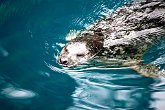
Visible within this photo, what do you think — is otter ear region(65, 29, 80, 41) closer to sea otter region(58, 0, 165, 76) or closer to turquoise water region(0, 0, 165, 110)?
turquoise water region(0, 0, 165, 110)

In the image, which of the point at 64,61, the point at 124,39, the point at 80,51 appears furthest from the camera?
the point at 124,39

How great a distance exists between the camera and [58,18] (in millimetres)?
6695

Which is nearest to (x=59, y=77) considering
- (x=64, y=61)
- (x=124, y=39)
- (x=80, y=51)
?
(x=64, y=61)

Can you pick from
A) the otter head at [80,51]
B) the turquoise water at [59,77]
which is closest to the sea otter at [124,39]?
the otter head at [80,51]

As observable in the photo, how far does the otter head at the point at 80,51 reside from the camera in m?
4.61

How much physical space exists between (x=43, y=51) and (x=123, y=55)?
153cm

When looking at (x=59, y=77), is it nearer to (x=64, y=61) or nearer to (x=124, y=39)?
(x=64, y=61)

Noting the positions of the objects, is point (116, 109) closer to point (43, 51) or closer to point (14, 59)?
point (43, 51)

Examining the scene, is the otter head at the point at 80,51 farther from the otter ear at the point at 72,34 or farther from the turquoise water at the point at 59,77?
A: the otter ear at the point at 72,34

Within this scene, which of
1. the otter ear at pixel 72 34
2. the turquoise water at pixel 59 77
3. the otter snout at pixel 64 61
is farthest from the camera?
the otter ear at pixel 72 34

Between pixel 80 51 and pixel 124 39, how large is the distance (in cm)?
81

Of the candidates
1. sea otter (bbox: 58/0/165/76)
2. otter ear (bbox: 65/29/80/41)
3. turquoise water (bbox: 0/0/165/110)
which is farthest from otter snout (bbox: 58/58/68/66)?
otter ear (bbox: 65/29/80/41)

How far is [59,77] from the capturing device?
188 inches

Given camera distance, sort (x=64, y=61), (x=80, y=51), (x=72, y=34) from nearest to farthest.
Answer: (x=64, y=61), (x=80, y=51), (x=72, y=34)
